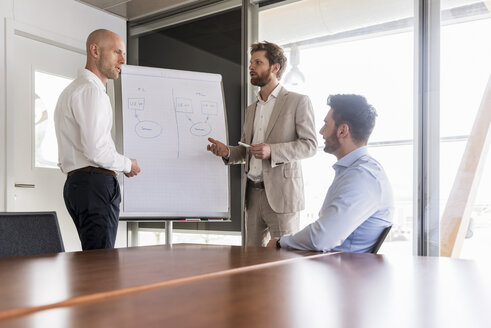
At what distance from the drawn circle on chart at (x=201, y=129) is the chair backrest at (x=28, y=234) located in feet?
5.75

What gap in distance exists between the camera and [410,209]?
3373 mm

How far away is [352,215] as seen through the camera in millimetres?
1677

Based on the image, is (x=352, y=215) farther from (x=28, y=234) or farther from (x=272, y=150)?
(x=272, y=150)

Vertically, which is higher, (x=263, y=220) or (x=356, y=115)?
(x=356, y=115)

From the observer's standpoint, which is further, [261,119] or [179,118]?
[179,118]

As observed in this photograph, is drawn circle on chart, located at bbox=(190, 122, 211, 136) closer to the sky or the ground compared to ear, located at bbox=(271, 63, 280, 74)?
closer to the ground

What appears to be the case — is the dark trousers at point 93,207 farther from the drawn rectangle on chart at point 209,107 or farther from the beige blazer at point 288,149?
the drawn rectangle on chart at point 209,107

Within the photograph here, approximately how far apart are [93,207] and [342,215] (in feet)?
4.60

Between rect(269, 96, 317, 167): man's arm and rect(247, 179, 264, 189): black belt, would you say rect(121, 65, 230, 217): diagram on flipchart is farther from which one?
rect(269, 96, 317, 167): man's arm

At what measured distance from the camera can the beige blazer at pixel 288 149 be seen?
9.78ft

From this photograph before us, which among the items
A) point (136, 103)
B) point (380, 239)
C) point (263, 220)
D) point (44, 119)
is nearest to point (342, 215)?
point (380, 239)

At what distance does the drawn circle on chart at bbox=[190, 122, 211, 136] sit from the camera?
343cm

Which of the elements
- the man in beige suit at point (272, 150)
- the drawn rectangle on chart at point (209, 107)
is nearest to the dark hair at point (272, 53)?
the man in beige suit at point (272, 150)

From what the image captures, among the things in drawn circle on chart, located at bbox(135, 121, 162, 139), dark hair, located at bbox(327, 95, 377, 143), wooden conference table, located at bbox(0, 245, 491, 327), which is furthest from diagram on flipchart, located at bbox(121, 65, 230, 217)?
wooden conference table, located at bbox(0, 245, 491, 327)
